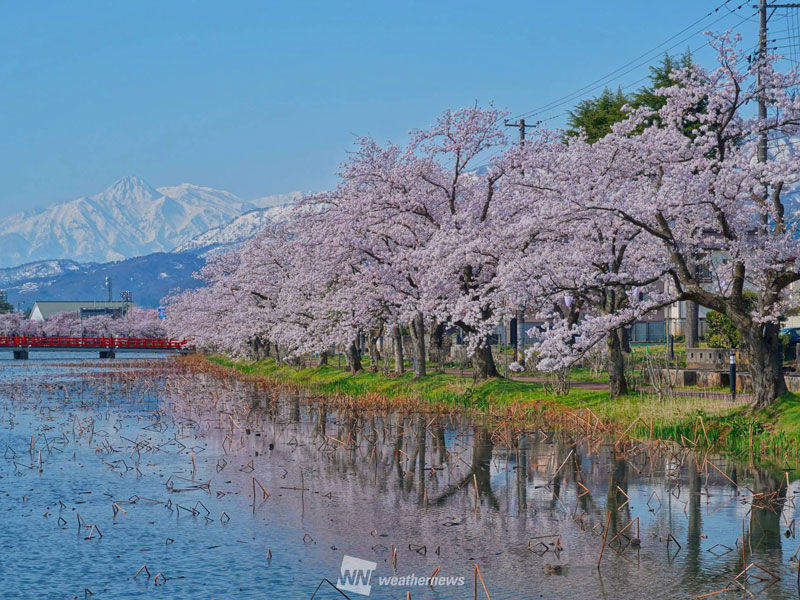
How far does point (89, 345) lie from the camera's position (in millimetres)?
126188

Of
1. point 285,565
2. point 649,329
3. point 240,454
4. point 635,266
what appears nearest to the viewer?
point 285,565

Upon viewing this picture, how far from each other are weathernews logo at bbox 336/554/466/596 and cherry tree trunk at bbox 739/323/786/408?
49.8 feet

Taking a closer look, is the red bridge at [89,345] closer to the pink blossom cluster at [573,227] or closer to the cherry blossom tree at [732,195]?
the pink blossom cluster at [573,227]

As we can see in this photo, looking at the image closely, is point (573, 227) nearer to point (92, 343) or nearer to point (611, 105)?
point (611, 105)

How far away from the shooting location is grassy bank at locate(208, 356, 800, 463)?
25.3 metres

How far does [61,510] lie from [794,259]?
2000 centimetres

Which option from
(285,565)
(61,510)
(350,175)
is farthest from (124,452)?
(350,175)

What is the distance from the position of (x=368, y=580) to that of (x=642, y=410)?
1649cm

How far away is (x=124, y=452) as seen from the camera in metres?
28.2

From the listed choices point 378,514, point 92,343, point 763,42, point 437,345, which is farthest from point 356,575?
point 92,343

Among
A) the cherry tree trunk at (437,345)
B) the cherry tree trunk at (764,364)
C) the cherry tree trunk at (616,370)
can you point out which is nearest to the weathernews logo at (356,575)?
the cherry tree trunk at (764,364)

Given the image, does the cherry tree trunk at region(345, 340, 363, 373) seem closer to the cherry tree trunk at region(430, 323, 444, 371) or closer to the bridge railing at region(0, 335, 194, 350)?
the cherry tree trunk at region(430, 323, 444, 371)

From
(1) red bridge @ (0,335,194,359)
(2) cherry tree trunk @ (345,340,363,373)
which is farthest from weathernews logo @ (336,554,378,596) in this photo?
(1) red bridge @ (0,335,194,359)

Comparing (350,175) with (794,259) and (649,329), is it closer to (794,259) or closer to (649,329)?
(794,259)
